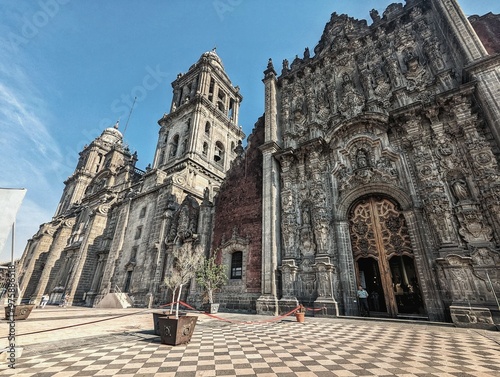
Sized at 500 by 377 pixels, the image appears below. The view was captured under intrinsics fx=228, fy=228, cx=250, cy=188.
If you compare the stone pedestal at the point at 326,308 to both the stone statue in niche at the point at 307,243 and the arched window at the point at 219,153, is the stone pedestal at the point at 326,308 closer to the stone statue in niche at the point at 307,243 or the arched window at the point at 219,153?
the stone statue in niche at the point at 307,243

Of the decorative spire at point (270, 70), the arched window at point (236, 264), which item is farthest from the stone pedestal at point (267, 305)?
the decorative spire at point (270, 70)

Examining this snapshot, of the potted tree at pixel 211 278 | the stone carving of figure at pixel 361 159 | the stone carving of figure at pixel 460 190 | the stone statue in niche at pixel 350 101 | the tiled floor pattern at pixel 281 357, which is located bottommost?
the tiled floor pattern at pixel 281 357

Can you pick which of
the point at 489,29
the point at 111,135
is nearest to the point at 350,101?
the point at 489,29

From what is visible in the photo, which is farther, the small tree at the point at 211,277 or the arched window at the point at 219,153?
the arched window at the point at 219,153

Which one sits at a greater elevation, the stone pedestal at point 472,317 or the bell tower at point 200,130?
the bell tower at point 200,130

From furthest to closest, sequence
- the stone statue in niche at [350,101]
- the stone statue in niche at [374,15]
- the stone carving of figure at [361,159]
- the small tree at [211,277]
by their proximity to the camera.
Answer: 1. the stone statue in niche at [374,15]
2. the stone statue in niche at [350,101]
3. the small tree at [211,277]
4. the stone carving of figure at [361,159]

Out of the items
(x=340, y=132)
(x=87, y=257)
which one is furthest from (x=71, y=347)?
(x=87, y=257)

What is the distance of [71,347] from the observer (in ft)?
17.5

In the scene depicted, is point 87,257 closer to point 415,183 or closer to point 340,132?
point 340,132

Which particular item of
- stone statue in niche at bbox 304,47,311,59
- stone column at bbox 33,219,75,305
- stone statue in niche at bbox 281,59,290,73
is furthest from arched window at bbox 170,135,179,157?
stone column at bbox 33,219,75,305

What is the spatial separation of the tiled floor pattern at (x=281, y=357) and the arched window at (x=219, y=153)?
102 feet

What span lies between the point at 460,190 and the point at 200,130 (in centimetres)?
2925

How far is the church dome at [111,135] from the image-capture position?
193ft

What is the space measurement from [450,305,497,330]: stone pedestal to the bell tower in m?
22.6
